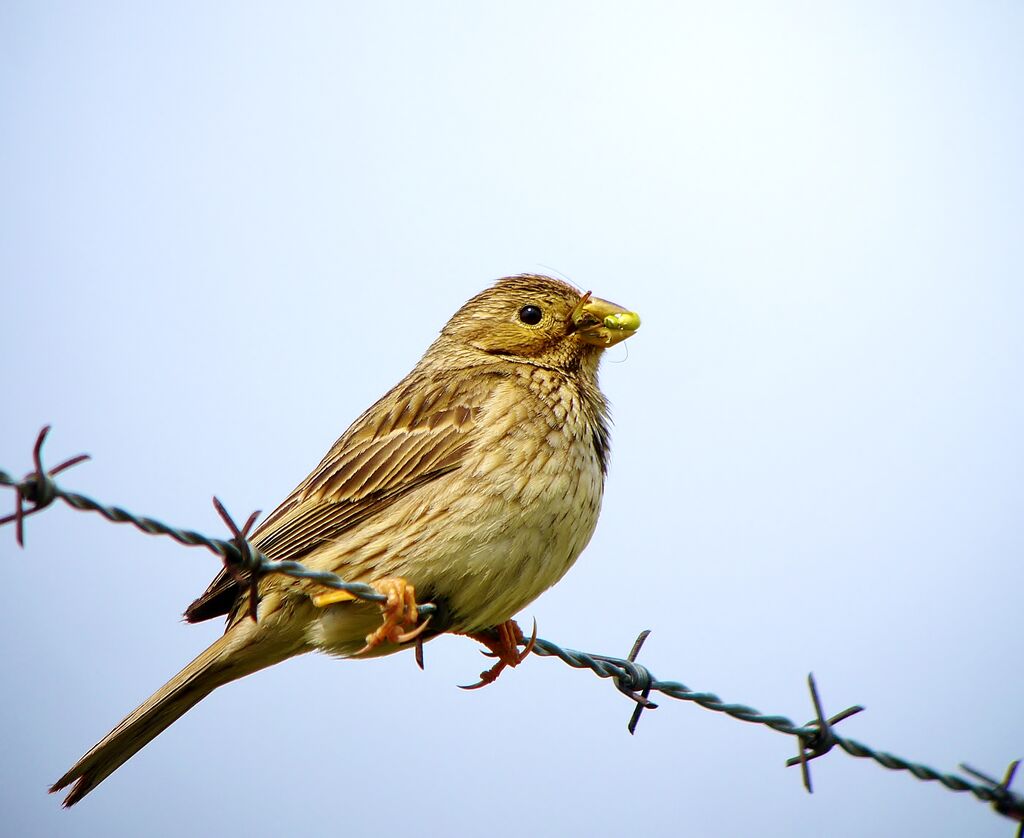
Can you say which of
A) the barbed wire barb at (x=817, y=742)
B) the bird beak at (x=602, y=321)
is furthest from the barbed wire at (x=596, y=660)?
the bird beak at (x=602, y=321)

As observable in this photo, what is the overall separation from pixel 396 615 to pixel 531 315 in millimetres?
1935

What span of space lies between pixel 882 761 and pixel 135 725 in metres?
2.55

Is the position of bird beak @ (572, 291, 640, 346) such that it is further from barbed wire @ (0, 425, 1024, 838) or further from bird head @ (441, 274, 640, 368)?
barbed wire @ (0, 425, 1024, 838)

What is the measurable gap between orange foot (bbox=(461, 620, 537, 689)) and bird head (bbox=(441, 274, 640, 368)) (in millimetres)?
1217

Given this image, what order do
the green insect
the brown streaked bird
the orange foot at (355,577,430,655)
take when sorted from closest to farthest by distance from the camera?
the orange foot at (355,577,430,655), the brown streaked bird, the green insect

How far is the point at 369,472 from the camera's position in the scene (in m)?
4.93

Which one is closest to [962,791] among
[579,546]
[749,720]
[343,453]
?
[749,720]

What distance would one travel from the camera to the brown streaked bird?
436cm

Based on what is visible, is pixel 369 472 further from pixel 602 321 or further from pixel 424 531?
pixel 602 321

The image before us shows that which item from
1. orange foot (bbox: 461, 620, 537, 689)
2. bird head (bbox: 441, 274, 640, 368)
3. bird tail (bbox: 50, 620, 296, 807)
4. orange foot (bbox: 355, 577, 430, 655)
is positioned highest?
bird head (bbox: 441, 274, 640, 368)

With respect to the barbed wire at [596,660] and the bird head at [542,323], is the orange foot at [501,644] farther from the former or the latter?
the bird head at [542,323]

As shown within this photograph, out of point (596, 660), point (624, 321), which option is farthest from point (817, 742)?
point (624, 321)

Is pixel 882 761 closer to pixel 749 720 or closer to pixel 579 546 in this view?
pixel 749 720

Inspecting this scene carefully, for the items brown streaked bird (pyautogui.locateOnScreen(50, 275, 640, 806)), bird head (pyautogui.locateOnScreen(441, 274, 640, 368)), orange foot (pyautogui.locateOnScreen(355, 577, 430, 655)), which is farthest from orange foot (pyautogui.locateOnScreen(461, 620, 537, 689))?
bird head (pyautogui.locateOnScreen(441, 274, 640, 368))
